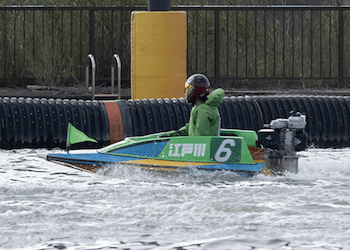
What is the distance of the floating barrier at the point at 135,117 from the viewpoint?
11484 millimetres

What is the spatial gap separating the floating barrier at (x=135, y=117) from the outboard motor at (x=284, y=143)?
2.99 meters

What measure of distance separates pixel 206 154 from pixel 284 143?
956 mm

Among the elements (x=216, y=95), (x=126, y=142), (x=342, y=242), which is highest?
(x=216, y=95)

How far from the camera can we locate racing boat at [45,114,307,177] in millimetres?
8680

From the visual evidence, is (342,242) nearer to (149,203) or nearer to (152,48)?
(149,203)

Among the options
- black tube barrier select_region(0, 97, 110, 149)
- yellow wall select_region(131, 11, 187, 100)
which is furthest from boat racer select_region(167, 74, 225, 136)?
yellow wall select_region(131, 11, 187, 100)

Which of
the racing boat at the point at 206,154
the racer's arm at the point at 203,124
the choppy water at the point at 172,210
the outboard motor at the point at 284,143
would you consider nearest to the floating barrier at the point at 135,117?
the choppy water at the point at 172,210

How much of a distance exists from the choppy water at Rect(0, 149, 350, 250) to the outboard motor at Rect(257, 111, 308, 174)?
17 cm

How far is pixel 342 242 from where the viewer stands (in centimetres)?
582

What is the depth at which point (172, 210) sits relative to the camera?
6.84 metres

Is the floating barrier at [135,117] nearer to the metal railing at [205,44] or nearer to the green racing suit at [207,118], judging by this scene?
the green racing suit at [207,118]

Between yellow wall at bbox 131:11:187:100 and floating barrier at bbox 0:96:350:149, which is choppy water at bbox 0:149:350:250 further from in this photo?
yellow wall at bbox 131:11:187:100

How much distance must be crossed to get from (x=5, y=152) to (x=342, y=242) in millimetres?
6502

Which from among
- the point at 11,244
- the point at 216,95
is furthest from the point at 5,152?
the point at 11,244
